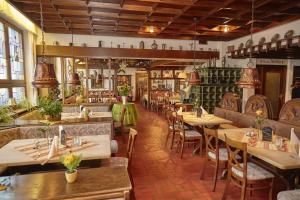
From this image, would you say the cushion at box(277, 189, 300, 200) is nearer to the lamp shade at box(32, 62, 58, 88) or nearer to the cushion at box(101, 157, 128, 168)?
the cushion at box(101, 157, 128, 168)

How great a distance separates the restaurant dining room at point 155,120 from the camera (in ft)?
8.20

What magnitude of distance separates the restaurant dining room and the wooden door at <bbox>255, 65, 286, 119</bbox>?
34 millimetres

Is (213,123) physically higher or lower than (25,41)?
lower

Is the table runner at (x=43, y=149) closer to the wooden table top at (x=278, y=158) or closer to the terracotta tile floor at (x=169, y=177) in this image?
the terracotta tile floor at (x=169, y=177)

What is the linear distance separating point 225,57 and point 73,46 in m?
5.18

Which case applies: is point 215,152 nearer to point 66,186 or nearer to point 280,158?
point 280,158

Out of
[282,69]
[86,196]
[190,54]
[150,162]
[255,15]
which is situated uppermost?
[255,15]

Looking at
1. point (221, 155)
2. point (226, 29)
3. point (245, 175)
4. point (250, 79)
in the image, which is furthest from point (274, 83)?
point (245, 175)

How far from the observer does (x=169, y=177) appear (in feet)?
11.8

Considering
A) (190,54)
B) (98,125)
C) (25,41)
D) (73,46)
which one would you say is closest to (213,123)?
(98,125)

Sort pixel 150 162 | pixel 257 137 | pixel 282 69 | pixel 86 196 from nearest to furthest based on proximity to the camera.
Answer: pixel 86 196
pixel 257 137
pixel 150 162
pixel 282 69

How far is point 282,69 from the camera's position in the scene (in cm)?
704

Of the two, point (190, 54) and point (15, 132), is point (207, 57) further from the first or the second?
point (15, 132)

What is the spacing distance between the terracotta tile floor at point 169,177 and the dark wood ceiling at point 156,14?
311cm
